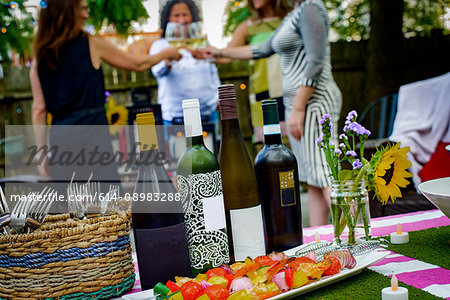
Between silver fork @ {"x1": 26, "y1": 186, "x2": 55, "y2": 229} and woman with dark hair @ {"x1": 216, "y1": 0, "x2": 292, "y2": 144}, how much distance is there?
147 centimetres

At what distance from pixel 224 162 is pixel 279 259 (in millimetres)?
263

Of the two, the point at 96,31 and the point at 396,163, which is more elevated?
the point at 96,31

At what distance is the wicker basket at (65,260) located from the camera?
0.68 meters

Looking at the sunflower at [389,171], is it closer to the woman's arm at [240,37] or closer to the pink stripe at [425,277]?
the pink stripe at [425,277]

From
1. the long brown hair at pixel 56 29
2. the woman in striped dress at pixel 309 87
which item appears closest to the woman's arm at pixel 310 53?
the woman in striped dress at pixel 309 87

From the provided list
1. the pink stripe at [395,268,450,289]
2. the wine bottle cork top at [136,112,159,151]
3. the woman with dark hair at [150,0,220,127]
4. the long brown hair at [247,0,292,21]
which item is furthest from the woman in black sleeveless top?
the pink stripe at [395,268,450,289]

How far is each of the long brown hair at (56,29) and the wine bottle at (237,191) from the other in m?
1.29

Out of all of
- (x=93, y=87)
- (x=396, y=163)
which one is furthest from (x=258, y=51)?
(x=396, y=163)

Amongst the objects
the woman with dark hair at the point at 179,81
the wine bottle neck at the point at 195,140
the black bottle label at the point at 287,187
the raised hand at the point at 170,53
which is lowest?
the black bottle label at the point at 287,187


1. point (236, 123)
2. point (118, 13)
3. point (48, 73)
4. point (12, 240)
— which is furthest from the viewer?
point (118, 13)

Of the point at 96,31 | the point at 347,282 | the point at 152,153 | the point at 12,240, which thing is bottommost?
the point at 347,282

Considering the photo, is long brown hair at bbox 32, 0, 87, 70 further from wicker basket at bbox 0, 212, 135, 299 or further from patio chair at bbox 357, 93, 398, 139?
patio chair at bbox 357, 93, 398, 139

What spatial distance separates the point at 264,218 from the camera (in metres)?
0.88

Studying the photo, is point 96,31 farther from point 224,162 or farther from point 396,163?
point 396,163
